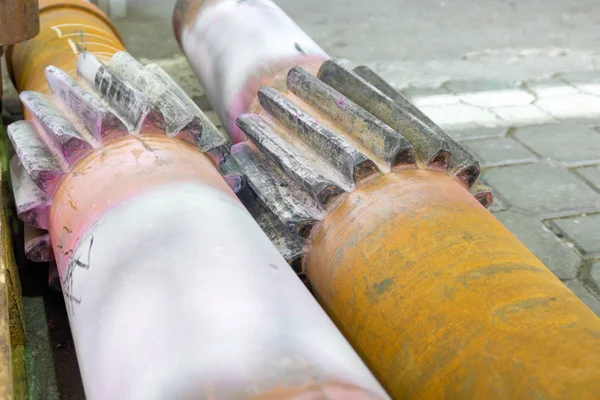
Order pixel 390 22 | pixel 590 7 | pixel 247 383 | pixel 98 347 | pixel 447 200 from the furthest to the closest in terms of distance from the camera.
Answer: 1. pixel 590 7
2. pixel 390 22
3. pixel 447 200
4. pixel 98 347
5. pixel 247 383

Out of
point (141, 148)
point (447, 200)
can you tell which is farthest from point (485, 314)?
point (141, 148)

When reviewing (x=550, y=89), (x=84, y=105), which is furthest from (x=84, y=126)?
(x=550, y=89)

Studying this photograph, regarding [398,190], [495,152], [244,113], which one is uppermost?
[398,190]

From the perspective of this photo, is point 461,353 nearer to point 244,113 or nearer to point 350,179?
point 350,179

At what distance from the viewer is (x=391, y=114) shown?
4.51 ft

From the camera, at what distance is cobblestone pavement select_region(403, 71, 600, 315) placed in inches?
73.4

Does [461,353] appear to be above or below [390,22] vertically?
above

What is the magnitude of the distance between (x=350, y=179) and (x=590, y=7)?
3.83m

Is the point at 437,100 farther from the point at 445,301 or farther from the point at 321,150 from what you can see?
the point at 445,301

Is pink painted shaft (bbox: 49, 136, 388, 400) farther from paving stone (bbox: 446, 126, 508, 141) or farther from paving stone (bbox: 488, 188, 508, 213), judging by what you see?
paving stone (bbox: 446, 126, 508, 141)

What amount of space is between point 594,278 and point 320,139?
0.96 meters

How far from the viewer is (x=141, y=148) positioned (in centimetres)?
115

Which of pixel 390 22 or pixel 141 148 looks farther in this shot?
pixel 390 22

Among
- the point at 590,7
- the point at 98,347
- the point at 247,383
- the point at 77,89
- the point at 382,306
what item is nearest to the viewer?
the point at 247,383
